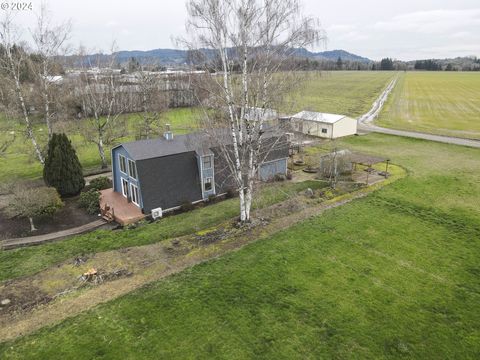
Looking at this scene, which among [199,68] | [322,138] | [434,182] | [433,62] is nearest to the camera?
[199,68]

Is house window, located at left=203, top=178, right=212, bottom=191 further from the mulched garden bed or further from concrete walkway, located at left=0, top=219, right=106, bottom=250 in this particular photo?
the mulched garden bed

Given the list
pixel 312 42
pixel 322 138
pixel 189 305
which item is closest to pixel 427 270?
pixel 189 305

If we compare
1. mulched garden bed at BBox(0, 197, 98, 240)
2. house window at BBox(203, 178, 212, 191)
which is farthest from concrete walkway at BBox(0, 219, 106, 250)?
house window at BBox(203, 178, 212, 191)

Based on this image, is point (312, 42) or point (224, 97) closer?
point (312, 42)

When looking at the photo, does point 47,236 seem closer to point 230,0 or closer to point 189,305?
point 189,305

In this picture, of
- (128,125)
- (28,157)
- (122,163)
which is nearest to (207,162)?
(122,163)

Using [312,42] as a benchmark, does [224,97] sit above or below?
below

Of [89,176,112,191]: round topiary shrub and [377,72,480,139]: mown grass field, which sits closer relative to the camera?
[89,176,112,191]: round topiary shrub
